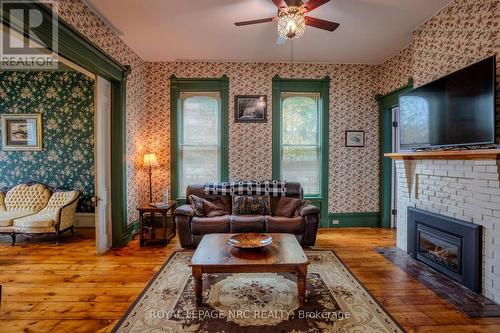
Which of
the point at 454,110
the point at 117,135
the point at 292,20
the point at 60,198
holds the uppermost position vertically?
the point at 292,20

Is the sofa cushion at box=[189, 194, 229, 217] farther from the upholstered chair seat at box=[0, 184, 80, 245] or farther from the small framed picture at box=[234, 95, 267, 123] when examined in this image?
the upholstered chair seat at box=[0, 184, 80, 245]

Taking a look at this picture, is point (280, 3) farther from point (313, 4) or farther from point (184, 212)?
point (184, 212)

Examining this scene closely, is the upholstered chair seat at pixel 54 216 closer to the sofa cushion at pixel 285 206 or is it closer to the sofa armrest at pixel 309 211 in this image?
the sofa cushion at pixel 285 206

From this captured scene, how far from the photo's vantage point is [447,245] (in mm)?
2967

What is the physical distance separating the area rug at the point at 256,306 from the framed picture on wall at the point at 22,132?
13.0 feet

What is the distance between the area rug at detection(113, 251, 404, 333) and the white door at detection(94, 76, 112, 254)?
135cm

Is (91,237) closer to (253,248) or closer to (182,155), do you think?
→ (182,155)

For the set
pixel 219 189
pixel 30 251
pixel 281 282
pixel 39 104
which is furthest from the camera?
pixel 39 104

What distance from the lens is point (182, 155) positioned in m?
5.00

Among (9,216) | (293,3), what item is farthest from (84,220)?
(293,3)

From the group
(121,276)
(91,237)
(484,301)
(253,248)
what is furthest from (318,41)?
(91,237)

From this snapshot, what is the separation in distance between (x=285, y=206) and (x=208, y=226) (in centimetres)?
130

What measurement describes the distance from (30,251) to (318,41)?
5.27 m

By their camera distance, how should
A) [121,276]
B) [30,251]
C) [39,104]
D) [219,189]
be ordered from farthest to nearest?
[39,104], [219,189], [30,251], [121,276]
